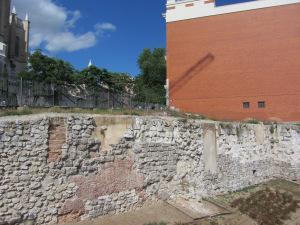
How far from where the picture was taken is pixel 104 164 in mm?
9711

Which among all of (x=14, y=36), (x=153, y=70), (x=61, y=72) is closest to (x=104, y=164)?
(x=61, y=72)

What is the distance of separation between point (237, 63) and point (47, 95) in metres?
14.0

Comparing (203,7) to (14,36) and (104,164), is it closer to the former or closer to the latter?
(104,164)

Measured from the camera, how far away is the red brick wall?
2128 cm

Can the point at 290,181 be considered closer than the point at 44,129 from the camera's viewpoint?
No

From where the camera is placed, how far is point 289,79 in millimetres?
21156

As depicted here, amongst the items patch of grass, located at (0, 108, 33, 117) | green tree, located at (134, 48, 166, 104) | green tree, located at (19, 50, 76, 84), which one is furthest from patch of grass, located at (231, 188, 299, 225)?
green tree, located at (134, 48, 166, 104)

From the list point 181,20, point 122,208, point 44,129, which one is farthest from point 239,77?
point 44,129

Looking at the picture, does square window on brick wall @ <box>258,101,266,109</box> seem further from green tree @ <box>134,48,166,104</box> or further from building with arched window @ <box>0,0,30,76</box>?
building with arched window @ <box>0,0,30,76</box>

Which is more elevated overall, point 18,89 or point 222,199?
point 18,89

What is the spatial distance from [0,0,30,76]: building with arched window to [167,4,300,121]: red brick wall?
25925mm

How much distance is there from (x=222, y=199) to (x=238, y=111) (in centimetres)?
1045

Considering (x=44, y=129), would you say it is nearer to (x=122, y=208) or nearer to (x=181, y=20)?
(x=122, y=208)

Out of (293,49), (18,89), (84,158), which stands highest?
(293,49)
